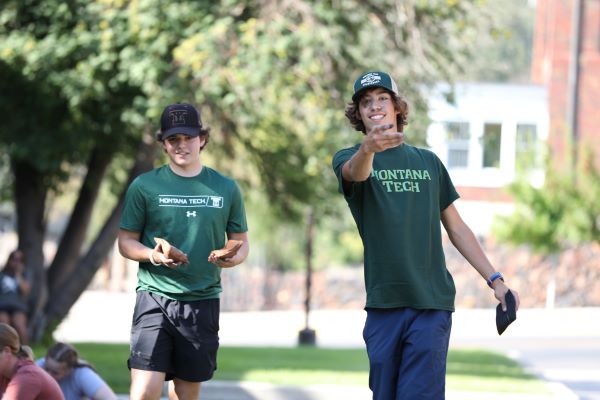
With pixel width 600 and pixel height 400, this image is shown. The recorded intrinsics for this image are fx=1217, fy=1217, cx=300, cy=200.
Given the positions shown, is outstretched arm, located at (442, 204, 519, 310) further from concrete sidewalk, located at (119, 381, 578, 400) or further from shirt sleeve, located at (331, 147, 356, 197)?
concrete sidewalk, located at (119, 381, 578, 400)

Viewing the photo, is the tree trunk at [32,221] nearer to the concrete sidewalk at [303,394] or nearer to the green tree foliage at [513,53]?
the concrete sidewalk at [303,394]

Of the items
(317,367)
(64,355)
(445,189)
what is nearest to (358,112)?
(445,189)

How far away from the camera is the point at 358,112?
5.64 metres

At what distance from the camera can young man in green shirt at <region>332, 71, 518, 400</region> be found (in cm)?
545

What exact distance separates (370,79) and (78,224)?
14.0m

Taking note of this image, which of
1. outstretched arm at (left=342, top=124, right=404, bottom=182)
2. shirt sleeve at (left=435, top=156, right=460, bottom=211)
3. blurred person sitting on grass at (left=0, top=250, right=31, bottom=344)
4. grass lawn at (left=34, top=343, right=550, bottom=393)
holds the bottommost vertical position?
grass lawn at (left=34, top=343, right=550, bottom=393)

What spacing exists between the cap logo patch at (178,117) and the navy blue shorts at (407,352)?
1508 millimetres

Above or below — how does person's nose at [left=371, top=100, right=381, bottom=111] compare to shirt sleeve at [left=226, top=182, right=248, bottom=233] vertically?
above

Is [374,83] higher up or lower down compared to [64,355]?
higher up

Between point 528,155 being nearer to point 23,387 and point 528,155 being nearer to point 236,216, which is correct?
point 236,216

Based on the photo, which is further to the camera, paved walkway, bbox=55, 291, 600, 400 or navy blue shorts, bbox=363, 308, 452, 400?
paved walkway, bbox=55, 291, 600, 400

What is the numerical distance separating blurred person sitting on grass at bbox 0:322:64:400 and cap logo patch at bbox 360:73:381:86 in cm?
255

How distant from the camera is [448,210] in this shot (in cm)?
579

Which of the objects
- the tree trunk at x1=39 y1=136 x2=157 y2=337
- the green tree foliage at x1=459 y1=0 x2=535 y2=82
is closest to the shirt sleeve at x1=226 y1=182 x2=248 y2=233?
the tree trunk at x1=39 y1=136 x2=157 y2=337
